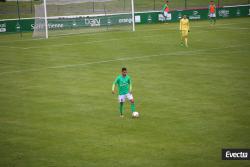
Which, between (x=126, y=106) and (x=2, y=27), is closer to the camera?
(x=126, y=106)

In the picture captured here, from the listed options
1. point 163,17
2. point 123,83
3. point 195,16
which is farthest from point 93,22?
point 123,83

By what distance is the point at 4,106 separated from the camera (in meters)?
25.2

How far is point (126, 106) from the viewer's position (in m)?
24.8

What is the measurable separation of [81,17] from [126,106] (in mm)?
30365

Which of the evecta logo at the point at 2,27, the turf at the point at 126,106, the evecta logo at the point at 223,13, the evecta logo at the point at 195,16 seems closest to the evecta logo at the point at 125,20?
the turf at the point at 126,106

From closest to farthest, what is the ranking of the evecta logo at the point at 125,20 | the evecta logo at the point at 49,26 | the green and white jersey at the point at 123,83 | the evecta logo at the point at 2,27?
the green and white jersey at the point at 123,83 < the evecta logo at the point at 49,26 < the evecta logo at the point at 125,20 < the evecta logo at the point at 2,27

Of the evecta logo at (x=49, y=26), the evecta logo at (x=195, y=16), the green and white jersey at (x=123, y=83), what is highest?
the evecta logo at (x=195, y=16)

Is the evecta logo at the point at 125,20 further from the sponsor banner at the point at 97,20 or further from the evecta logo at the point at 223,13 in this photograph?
the evecta logo at the point at 223,13

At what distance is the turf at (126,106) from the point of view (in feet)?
59.7

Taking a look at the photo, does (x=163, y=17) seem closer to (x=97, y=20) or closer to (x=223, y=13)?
(x=223, y=13)

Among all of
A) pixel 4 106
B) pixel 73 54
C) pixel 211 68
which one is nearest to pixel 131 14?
pixel 73 54

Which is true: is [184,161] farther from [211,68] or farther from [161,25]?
[161,25]

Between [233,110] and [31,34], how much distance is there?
35225mm

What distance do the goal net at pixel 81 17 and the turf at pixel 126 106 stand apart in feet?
16.3
